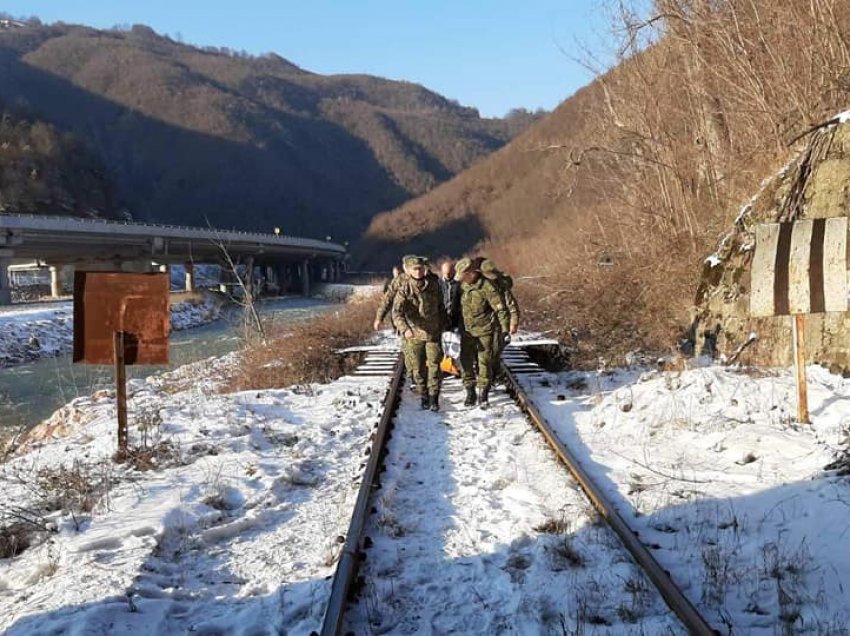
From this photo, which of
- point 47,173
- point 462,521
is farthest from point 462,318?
point 47,173

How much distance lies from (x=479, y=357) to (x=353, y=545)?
5.34m

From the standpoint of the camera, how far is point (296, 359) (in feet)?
52.8

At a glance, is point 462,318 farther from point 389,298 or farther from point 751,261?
point 751,261

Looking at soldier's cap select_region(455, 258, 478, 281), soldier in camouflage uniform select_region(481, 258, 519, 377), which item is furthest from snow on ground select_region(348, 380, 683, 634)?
soldier's cap select_region(455, 258, 478, 281)

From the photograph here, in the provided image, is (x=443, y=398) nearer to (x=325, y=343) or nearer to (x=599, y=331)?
(x=599, y=331)

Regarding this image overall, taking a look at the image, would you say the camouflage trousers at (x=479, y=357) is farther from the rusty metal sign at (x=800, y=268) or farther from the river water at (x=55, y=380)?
the river water at (x=55, y=380)

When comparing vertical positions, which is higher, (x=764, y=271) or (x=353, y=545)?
(x=764, y=271)

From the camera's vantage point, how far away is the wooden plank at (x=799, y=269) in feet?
20.7

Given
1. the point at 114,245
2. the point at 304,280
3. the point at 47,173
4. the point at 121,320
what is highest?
the point at 47,173

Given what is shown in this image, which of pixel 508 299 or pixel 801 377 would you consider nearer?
pixel 801 377

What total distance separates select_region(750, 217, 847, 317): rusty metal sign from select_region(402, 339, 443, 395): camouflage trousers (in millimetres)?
4091

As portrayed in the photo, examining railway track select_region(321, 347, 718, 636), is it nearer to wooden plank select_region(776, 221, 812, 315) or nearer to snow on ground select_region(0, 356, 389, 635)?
snow on ground select_region(0, 356, 389, 635)

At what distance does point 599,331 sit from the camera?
15.3m

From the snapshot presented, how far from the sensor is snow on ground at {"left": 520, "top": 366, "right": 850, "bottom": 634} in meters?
3.76
